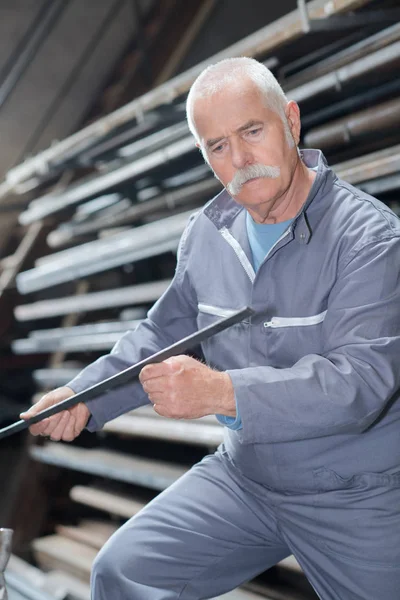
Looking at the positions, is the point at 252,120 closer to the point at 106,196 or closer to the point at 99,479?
the point at 106,196

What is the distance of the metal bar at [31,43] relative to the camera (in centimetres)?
429

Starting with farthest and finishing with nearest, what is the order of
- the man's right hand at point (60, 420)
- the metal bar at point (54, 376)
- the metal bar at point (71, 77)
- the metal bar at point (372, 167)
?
the metal bar at point (71, 77) → the metal bar at point (54, 376) → the metal bar at point (372, 167) → the man's right hand at point (60, 420)

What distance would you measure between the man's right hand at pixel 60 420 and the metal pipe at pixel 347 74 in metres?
1.43

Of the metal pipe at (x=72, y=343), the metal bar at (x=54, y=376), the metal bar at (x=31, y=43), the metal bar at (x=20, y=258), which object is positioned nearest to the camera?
the metal pipe at (x=72, y=343)

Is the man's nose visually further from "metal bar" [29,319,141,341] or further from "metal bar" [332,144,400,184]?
"metal bar" [29,319,141,341]

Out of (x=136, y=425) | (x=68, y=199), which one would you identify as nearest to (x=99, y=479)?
(x=136, y=425)

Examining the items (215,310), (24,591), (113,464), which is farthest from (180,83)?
(24,591)

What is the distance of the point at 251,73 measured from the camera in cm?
189

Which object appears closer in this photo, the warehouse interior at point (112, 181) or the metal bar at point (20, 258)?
the warehouse interior at point (112, 181)

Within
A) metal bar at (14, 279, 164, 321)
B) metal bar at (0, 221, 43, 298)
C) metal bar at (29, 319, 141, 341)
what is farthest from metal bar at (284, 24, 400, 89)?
metal bar at (0, 221, 43, 298)

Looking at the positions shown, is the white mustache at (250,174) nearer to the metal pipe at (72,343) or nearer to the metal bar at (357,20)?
the metal bar at (357,20)

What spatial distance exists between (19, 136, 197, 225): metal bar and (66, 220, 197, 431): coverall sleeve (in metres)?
1.16

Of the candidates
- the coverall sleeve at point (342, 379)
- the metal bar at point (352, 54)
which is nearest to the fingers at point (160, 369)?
the coverall sleeve at point (342, 379)

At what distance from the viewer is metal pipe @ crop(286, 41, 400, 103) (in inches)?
94.5
